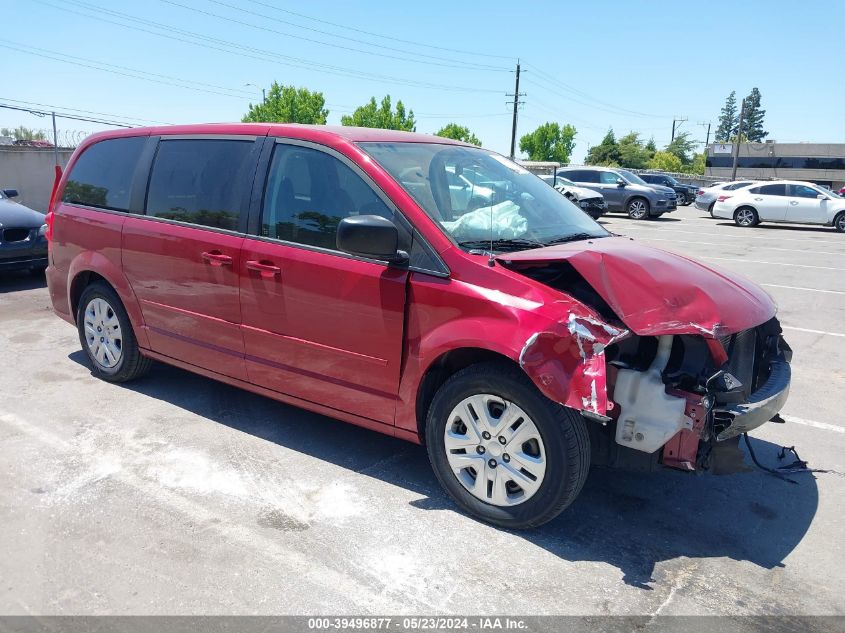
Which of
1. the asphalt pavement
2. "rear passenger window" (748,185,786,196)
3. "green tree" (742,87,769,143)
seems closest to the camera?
the asphalt pavement

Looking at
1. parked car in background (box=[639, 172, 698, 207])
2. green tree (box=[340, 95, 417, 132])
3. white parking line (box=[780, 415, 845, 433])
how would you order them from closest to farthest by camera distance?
white parking line (box=[780, 415, 845, 433]) → parked car in background (box=[639, 172, 698, 207]) → green tree (box=[340, 95, 417, 132])

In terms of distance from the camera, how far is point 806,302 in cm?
924

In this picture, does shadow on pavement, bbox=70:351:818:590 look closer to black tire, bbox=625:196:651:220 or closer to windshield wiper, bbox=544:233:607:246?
windshield wiper, bbox=544:233:607:246

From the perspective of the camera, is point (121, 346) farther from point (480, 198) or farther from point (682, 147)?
point (682, 147)

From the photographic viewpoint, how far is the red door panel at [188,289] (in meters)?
4.21

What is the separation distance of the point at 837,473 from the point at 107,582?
4030 mm

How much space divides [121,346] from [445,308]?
2963 millimetres

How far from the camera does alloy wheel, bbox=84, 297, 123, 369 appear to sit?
5133 mm

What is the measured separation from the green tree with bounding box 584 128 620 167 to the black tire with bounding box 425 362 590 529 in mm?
84945

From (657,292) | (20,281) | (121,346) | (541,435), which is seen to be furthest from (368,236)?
(20,281)


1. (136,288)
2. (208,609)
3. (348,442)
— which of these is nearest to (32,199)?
(136,288)

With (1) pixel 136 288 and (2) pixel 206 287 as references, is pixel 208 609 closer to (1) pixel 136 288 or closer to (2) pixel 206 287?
(2) pixel 206 287

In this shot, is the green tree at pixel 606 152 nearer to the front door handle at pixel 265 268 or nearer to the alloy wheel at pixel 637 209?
the alloy wheel at pixel 637 209

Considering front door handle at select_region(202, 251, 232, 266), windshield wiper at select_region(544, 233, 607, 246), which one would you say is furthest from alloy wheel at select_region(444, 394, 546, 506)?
front door handle at select_region(202, 251, 232, 266)
